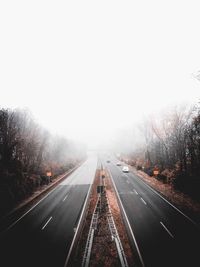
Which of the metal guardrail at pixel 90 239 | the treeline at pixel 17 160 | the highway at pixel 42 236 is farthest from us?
the treeline at pixel 17 160

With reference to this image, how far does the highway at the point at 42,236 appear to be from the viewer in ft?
30.7

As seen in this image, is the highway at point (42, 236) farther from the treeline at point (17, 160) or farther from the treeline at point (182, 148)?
the treeline at point (182, 148)

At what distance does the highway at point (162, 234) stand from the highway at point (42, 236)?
511cm

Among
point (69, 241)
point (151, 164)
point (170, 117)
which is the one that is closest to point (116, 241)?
point (69, 241)

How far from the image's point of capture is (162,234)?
11477 mm

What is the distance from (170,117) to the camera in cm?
2775

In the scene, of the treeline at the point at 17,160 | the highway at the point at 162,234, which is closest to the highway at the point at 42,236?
the treeline at the point at 17,160

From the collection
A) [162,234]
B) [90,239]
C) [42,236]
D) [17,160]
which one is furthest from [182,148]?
[17,160]

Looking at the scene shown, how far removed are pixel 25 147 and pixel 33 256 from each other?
60.2 ft

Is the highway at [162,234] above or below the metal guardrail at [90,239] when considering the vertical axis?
above

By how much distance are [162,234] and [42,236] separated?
9063 millimetres

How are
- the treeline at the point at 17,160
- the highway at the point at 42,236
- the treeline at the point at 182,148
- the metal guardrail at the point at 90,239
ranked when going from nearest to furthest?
the metal guardrail at the point at 90,239 < the highway at the point at 42,236 < the treeline at the point at 17,160 < the treeline at the point at 182,148

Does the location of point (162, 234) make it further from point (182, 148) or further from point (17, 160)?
point (17, 160)

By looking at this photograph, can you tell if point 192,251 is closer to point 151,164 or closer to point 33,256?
point 33,256
